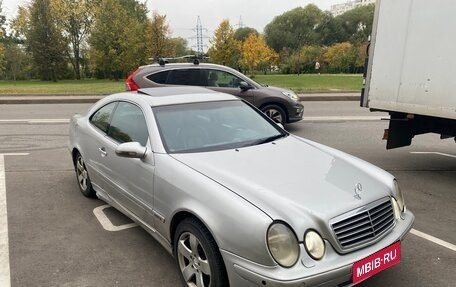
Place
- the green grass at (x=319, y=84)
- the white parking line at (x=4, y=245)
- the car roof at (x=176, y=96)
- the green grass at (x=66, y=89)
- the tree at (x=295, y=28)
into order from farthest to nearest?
the tree at (x=295, y=28)
the green grass at (x=319, y=84)
the green grass at (x=66, y=89)
the car roof at (x=176, y=96)
the white parking line at (x=4, y=245)

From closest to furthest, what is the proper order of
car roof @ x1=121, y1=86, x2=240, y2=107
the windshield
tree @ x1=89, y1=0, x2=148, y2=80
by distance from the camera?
the windshield
car roof @ x1=121, y1=86, x2=240, y2=107
tree @ x1=89, y1=0, x2=148, y2=80

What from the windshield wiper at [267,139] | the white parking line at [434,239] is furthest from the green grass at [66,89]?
the white parking line at [434,239]

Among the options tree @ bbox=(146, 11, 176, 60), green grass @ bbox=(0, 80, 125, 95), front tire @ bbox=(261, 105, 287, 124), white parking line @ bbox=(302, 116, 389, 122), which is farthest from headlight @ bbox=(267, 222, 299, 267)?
tree @ bbox=(146, 11, 176, 60)

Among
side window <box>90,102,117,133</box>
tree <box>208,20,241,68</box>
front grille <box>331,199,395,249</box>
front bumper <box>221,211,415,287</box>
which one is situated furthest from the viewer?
tree <box>208,20,241,68</box>

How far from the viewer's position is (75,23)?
58938 mm

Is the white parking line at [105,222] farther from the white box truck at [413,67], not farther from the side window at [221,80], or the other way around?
the side window at [221,80]

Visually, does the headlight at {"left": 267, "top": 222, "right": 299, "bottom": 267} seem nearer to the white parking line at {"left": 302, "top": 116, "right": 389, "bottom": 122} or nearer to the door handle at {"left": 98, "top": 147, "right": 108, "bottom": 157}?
the door handle at {"left": 98, "top": 147, "right": 108, "bottom": 157}

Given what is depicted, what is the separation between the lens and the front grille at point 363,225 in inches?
104

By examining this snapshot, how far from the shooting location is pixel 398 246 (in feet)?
9.63

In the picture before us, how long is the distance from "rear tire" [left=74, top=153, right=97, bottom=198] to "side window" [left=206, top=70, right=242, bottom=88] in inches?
204

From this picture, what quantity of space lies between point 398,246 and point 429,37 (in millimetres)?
3467

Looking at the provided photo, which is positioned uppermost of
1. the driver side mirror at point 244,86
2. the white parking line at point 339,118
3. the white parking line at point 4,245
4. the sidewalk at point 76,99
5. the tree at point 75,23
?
the tree at point 75,23

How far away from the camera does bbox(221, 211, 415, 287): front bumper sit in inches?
94.6

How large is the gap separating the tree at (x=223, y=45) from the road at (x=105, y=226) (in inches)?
1312
